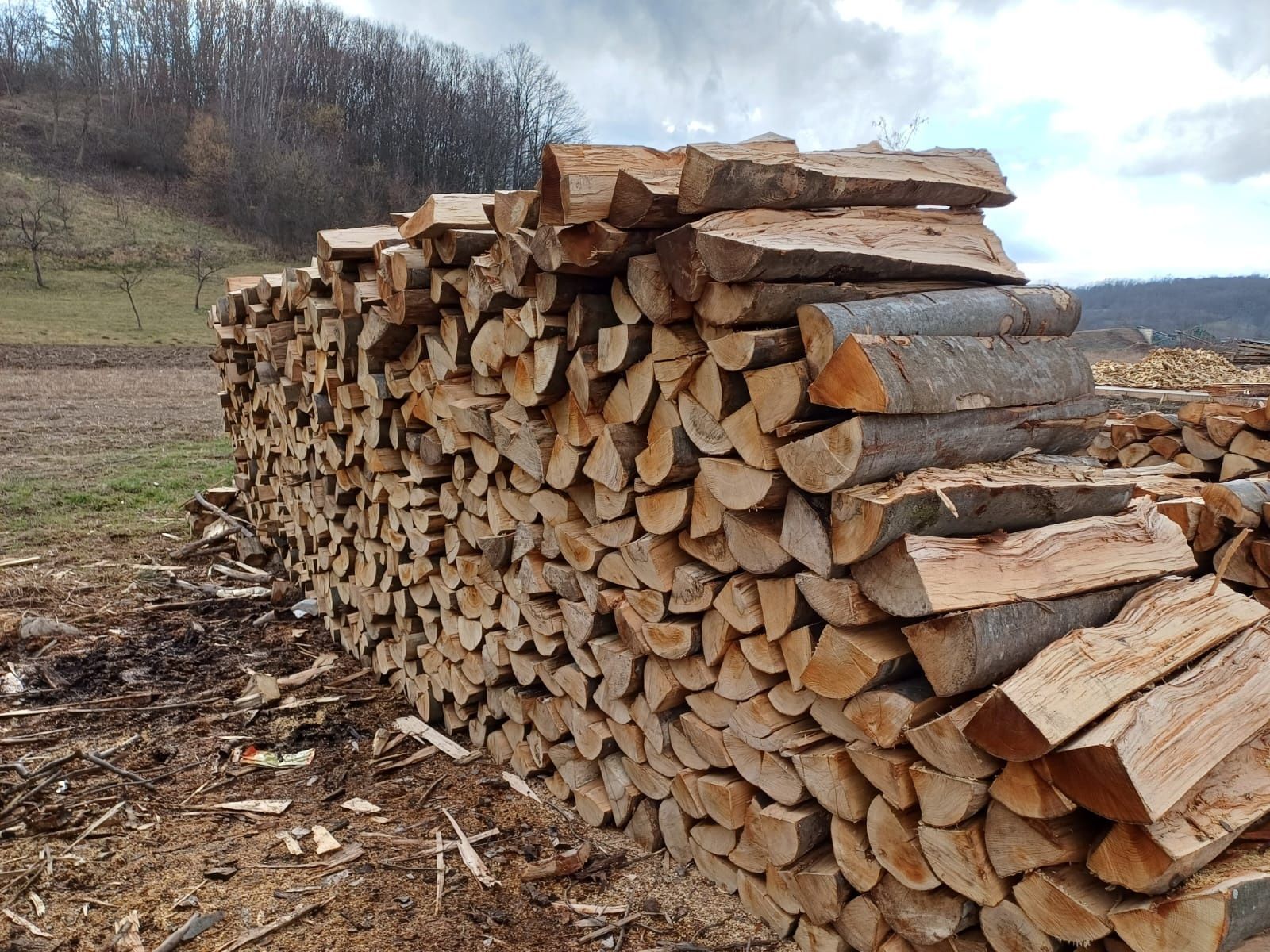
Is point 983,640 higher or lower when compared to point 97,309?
higher

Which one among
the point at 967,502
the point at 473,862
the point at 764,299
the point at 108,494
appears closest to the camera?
the point at 967,502

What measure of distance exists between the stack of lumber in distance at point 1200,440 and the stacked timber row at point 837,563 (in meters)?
2.66

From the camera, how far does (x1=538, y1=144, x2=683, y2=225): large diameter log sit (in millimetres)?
2480

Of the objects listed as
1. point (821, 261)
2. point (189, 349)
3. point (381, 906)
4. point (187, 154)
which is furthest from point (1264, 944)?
point (187, 154)

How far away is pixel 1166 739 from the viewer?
182 centimetres

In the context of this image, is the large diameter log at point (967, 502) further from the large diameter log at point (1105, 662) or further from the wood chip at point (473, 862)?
the wood chip at point (473, 862)

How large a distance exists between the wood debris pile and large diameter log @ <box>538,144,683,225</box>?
8688 mm

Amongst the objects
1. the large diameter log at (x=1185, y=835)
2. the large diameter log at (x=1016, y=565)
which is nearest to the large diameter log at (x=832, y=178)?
the large diameter log at (x=1016, y=565)

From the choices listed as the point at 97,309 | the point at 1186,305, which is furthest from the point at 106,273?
the point at 1186,305

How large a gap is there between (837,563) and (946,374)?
21.4 inches

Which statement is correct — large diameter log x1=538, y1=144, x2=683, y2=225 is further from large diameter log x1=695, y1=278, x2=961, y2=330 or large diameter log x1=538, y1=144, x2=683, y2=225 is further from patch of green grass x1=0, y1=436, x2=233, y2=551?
patch of green grass x1=0, y1=436, x2=233, y2=551

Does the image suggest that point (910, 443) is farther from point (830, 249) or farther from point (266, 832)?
point (266, 832)

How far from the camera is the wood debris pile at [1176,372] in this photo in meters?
10.2

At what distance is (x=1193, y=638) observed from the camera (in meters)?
2.11
